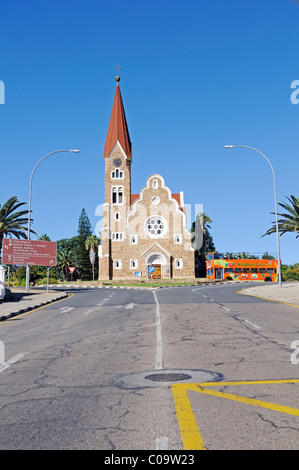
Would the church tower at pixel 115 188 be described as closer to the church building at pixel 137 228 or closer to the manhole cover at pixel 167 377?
the church building at pixel 137 228

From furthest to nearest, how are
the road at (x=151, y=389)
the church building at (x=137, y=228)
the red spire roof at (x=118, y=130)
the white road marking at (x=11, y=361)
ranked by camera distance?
the red spire roof at (x=118, y=130) → the church building at (x=137, y=228) → the white road marking at (x=11, y=361) → the road at (x=151, y=389)

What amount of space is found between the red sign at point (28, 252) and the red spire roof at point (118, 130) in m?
40.9

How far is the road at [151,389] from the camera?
4.02m

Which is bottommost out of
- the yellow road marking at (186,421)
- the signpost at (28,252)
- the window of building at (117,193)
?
the yellow road marking at (186,421)

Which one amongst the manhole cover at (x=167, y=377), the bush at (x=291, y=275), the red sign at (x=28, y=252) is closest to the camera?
the manhole cover at (x=167, y=377)

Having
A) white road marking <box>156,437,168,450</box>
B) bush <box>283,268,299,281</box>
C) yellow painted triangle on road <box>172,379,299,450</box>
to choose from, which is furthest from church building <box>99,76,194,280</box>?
white road marking <box>156,437,168,450</box>

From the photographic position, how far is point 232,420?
174 inches

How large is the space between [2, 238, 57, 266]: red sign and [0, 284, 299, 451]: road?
71.4 ft

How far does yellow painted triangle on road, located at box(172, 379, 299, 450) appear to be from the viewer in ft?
12.8

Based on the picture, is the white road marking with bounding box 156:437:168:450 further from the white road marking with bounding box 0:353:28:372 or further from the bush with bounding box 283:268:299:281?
the bush with bounding box 283:268:299:281

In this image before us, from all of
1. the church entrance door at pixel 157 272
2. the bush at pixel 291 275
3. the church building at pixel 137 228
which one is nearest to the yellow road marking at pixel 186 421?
the church building at pixel 137 228
